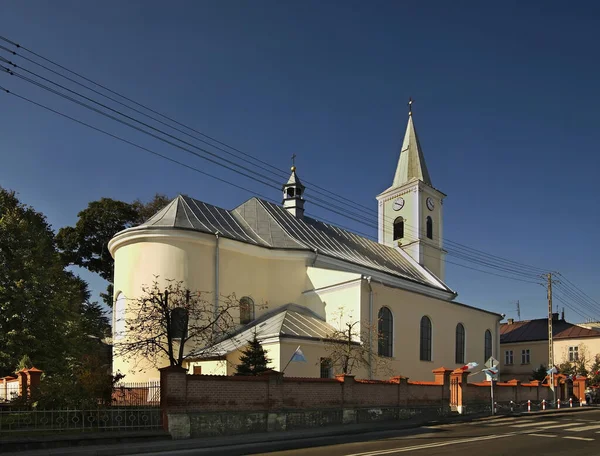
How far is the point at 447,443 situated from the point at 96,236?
116 ft

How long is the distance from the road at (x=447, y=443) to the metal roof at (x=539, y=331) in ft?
112

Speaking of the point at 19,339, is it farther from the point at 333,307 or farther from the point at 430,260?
the point at 430,260

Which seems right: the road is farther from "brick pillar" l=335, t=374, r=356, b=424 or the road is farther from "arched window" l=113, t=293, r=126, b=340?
"arched window" l=113, t=293, r=126, b=340

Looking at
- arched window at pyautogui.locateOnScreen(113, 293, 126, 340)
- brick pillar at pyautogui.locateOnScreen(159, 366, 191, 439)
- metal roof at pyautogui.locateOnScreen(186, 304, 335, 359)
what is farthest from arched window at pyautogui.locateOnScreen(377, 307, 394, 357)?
brick pillar at pyautogui.locateOnScreen(159, 366, 191, 439)

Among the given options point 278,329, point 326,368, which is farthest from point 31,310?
point 326,368

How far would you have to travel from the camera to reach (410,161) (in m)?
46.4

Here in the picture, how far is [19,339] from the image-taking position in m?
27.8

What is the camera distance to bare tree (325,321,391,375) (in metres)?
26.0

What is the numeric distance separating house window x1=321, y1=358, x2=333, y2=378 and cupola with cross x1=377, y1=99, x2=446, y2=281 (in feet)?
63.1

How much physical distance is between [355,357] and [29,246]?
19.0 meters

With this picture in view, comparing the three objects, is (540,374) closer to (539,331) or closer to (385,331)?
(539,331)

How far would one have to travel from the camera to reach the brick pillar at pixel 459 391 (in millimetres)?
25797

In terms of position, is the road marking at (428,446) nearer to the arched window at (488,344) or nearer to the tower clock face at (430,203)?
the arched window at (488,344)

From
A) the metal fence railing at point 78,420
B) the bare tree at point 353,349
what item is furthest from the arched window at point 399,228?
the metal fence railing at point 78,420
